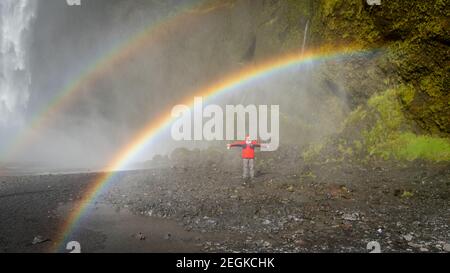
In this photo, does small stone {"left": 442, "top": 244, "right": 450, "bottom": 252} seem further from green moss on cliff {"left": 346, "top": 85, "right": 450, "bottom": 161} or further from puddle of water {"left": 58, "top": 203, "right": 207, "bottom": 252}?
green moss on cliff {"left": 346, "top": 85, "right": 450, "bottom": 161}

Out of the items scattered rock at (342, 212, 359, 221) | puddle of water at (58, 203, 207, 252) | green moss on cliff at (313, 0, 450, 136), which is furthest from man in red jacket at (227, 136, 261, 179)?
green moss on cliff at (313, 0, 450, 136)

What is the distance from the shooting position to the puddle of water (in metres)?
9.91

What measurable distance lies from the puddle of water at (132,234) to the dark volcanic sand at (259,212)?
1.2 inches

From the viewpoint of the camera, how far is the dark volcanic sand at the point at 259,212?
982 centimetres

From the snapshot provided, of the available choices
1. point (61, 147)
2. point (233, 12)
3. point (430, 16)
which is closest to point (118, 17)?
point (61, 147)

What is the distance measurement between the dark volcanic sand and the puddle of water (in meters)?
0.03

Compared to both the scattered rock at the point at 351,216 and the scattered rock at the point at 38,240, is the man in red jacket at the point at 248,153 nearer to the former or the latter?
the scattered rock at the point at 351,216

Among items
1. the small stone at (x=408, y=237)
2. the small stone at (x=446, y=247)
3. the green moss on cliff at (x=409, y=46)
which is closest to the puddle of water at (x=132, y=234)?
the small stone at (x=408, y=237)

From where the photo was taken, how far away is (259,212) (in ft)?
41.6

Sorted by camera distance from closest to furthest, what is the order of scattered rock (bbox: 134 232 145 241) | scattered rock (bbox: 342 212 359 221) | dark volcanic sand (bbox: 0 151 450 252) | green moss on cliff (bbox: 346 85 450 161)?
dark volcanic sand (bbox: 0 151 450 252)
scattered rock (bbox: 134 232 145 241)
scattered rock (bbox: 342 212 359 221)
green moss on cliff (bbox: 346 85 450 161)

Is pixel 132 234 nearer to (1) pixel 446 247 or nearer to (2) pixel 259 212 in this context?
(2) pixel 259 212
